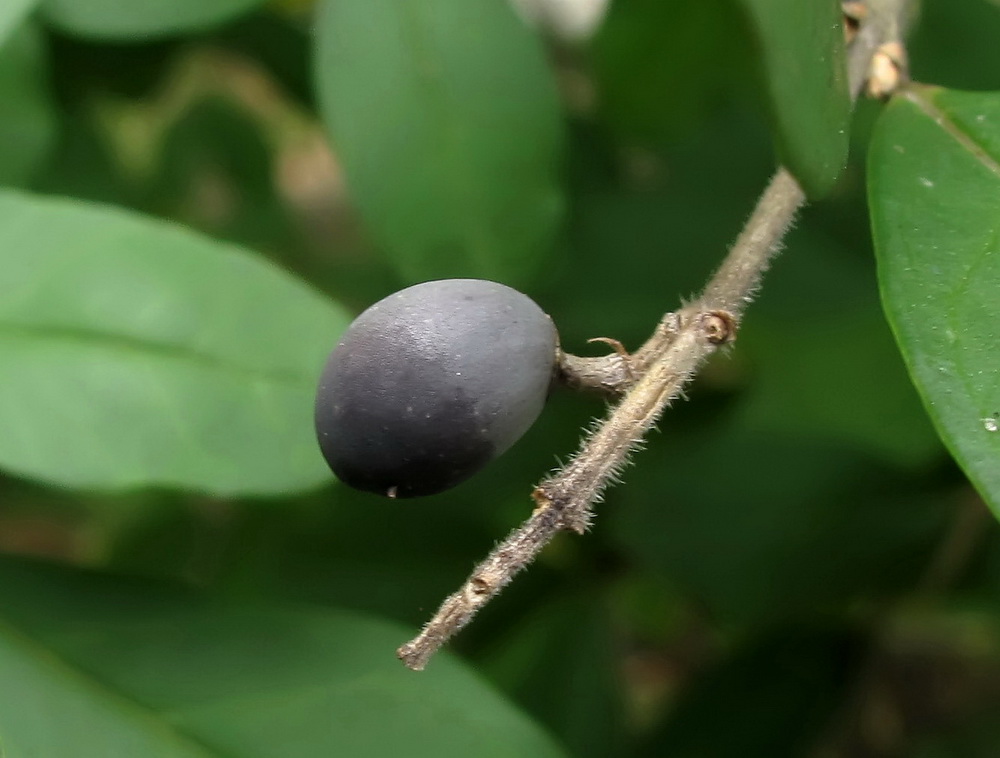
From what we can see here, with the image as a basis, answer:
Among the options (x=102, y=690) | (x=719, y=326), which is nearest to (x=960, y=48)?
(x=719, y=326)

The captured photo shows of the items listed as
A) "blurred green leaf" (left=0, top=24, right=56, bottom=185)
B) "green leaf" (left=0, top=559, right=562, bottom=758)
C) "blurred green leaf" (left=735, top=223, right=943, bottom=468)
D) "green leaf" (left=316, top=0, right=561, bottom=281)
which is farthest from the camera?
"blurred green leaf" (left=735, top=223, right=943, bottom=468)

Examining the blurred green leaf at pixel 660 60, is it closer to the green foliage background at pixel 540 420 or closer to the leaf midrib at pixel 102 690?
the green foliage background at pixel 540 420

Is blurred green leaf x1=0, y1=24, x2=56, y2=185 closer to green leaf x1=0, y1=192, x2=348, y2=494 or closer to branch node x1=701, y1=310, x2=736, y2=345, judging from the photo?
green leaf x1=0, y1=192, x2=348, y2=494

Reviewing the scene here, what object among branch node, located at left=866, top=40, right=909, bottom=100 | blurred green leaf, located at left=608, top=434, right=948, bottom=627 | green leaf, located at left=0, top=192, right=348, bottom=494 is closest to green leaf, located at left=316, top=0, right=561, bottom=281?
green leaf, located at left=0, top=192, right=348, bottom=494

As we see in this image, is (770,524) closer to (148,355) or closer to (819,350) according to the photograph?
Answer: (819,350)

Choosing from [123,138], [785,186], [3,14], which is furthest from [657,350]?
[123,138]
